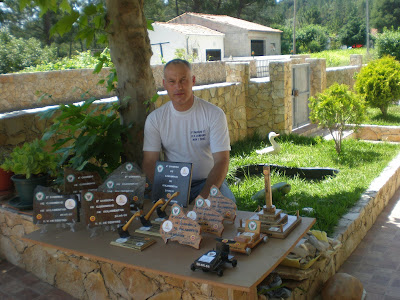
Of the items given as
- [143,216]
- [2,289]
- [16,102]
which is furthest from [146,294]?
[16,102]

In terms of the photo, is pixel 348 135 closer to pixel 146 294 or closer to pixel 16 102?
pixel 16 102

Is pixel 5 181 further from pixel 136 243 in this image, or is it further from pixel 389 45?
pixel 389 45

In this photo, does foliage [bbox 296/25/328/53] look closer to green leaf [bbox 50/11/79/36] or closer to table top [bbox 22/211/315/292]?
green leaf [bbox 50/11/79/36]

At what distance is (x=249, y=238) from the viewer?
2119 millimetres

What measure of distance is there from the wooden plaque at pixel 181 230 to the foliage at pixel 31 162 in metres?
1.55

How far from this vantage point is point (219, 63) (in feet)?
37.7

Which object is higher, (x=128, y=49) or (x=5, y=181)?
(x=128, y=49)

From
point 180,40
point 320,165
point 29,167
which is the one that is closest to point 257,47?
point 180,40

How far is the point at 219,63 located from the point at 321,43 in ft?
119

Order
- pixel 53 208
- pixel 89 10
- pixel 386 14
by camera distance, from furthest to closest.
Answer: pixel 386 14
pixel 89 10
pixel 53 208

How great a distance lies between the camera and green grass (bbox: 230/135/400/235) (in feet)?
15.0

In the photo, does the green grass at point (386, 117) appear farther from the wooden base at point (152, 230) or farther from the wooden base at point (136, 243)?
the wooden base at point (136, 243)

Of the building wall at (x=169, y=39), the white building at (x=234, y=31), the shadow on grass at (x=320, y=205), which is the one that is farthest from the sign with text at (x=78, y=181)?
the white building at (x=234, y=31)

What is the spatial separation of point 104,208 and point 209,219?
623 millimetres
